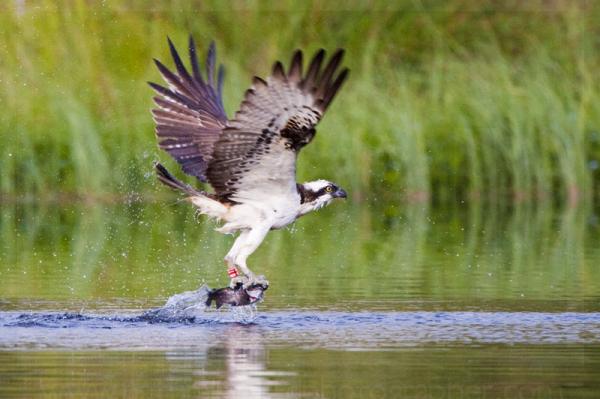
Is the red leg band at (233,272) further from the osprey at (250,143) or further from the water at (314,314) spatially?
the water at (314,314)

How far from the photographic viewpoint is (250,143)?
37.2ft

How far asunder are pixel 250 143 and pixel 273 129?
0.98 ft

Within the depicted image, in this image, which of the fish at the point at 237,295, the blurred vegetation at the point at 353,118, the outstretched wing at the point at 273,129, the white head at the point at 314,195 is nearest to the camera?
the outstretched wing at the point at 273,129

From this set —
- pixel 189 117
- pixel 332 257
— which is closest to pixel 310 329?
pixel 189 117

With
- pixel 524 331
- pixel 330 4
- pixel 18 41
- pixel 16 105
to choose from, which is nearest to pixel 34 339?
pixel 524 331

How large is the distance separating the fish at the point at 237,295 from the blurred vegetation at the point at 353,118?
9839mm

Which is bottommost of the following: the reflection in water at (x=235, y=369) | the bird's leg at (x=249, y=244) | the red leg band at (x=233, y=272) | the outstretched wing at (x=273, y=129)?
the reflection in water at (x=235, y=369)

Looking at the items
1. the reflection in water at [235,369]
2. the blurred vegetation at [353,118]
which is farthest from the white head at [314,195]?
the blurred vegetation at [353,118]

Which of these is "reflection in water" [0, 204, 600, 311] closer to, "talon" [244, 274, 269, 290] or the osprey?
"talon" [244, 274, 269, 290]

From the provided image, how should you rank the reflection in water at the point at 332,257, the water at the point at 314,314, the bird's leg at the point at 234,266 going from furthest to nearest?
1. the reflection in water at the point at 332,257
2. the bird's leg at the point at 234,266
3. the water at the point at 314,314

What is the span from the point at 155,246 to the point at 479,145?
23.7ft

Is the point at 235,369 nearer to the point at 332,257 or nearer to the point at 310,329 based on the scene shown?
the point at 310,329

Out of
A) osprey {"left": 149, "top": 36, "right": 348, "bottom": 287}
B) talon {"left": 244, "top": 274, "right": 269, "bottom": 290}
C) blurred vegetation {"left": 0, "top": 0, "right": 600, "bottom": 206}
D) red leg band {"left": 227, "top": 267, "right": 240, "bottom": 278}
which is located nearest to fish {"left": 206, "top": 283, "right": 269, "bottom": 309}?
talon {"left": 244, "top": 274, "right": 269, "bottom": 290}

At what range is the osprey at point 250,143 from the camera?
1068 centimetres
